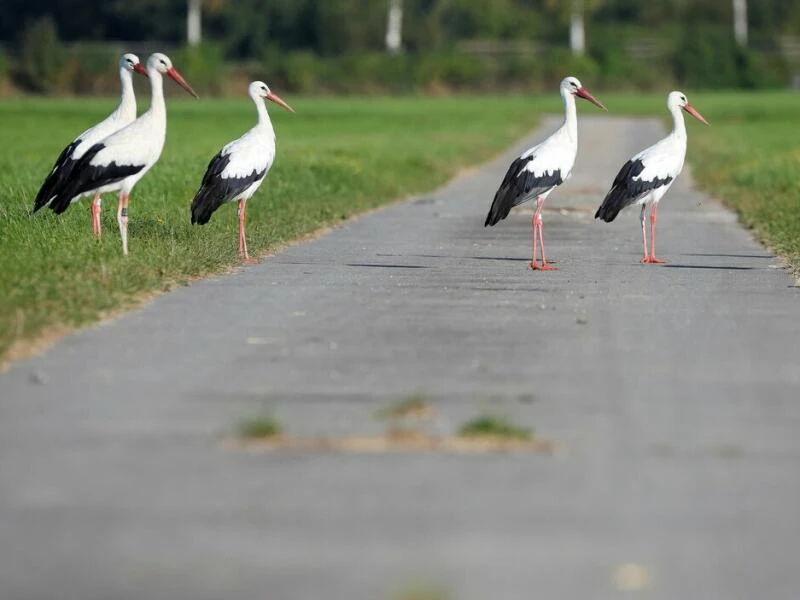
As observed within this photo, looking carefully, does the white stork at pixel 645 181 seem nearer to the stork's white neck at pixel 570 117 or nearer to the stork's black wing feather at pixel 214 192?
the stork's white neck at pixel 570 117

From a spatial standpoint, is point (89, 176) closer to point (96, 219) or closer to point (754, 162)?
point (96, 219)

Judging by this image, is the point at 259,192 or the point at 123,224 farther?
the point at 259,192

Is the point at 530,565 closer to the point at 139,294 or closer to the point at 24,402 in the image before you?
the point at 24,402

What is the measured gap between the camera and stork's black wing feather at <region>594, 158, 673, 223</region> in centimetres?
1712

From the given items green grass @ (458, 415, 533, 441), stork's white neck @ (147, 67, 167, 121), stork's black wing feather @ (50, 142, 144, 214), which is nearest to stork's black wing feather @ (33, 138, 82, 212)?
stork's black wing feather @ (50, 142, 144, 214)

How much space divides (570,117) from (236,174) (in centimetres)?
316

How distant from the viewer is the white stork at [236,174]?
55.0ft

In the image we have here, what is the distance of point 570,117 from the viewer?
1745cm

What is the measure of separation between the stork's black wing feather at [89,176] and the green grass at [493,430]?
822 centimetres

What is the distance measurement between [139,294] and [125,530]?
21.6ft

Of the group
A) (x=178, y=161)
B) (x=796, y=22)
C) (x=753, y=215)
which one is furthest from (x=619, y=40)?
(x=753, y=215)

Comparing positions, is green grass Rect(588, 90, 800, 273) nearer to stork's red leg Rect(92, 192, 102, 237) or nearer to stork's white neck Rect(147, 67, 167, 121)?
stork's white neck Rect(147, 67, 167, 121)

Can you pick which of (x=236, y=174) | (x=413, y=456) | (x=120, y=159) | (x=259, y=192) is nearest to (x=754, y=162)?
(x=259, y=192)

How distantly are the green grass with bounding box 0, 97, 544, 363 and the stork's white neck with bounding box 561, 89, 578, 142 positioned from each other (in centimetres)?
293
